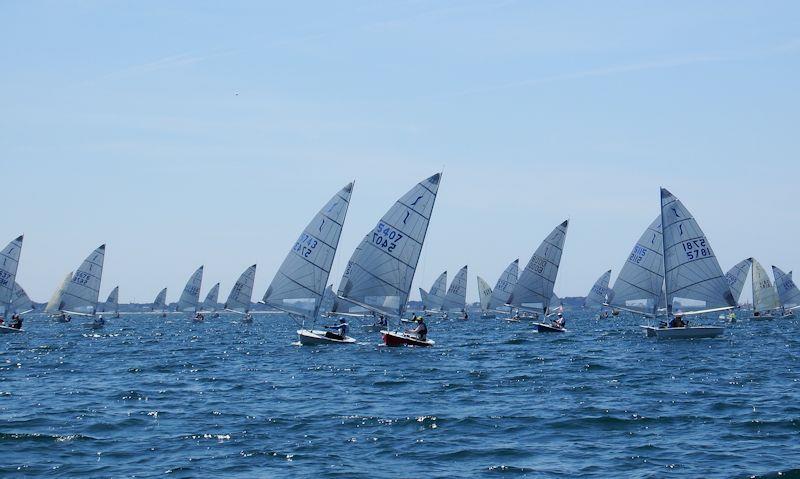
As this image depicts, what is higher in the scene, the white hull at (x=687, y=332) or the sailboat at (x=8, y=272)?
the sailboat at (x=8, y=272)

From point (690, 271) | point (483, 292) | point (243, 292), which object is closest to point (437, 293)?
point (483, 292)

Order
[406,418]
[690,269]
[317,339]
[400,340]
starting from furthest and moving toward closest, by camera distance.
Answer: [690,269]
[317,339]
[400,340]
[406,418]

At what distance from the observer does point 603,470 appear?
54.4 feet

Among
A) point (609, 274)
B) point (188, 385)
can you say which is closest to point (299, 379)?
point (188, 385)

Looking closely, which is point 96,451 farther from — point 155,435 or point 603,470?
point 603,470

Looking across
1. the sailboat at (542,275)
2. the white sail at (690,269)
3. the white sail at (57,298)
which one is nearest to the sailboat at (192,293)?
the white sail at (57,298)

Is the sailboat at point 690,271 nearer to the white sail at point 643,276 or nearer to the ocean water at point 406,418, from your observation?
the white sail at point 643,276

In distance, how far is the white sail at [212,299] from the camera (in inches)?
5487

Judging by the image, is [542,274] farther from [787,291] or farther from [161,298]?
[161,298]

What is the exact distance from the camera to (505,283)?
10931 cm

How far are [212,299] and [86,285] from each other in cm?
5089

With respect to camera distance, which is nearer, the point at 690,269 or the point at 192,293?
the point at 690,269

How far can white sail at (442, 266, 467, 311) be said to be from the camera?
5153 inches

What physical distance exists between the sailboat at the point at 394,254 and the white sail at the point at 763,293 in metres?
69.0
